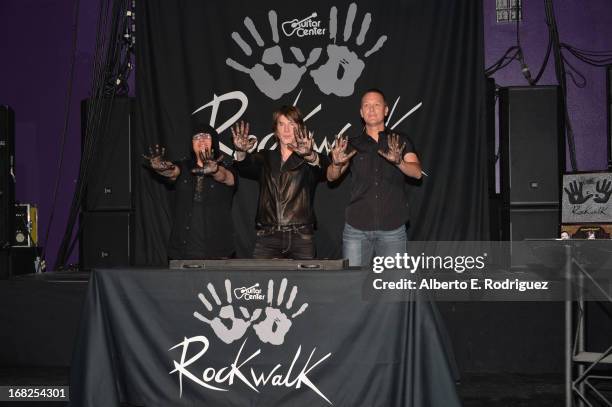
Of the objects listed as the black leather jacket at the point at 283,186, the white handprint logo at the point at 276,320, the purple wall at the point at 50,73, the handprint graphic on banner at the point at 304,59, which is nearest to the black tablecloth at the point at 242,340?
the white handprint logo at the point at 276,320

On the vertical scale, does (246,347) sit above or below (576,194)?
below

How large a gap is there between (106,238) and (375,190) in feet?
7.67

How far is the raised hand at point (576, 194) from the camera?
4078 mm

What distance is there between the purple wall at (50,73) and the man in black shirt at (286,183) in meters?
2.66

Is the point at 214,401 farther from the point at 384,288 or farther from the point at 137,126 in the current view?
the point at 137,126

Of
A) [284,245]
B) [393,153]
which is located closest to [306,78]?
[393,153]

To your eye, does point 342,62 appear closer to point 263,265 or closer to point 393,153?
point 393,153

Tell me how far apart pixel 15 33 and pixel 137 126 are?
1.89m

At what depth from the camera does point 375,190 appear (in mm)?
3490

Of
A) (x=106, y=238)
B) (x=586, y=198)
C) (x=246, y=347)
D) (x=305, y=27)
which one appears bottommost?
(x=246, y=347)

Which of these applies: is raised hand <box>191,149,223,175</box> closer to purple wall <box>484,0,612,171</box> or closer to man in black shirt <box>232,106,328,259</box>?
man in black shirt <box>232,106,328,259</box>

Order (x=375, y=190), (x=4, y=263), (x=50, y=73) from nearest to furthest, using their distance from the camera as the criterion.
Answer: (x=375, y=190), (x=4, y=263), (x=50, y=73)

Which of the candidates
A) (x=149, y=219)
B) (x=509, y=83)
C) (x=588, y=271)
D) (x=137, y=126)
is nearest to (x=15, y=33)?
(x=137, y=126)

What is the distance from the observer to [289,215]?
10.8 feet
